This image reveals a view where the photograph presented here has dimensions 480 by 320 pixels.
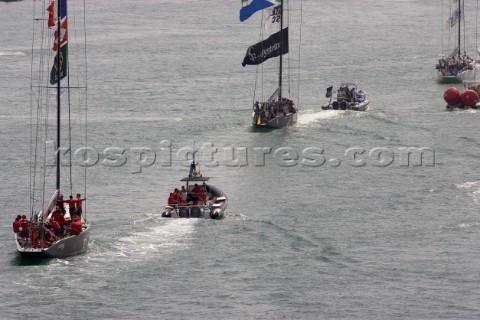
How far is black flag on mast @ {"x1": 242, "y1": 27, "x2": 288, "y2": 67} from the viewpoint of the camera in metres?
98.9

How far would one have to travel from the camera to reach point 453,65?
124188 millimetres

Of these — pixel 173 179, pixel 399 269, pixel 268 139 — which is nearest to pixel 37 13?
pixel 268 139

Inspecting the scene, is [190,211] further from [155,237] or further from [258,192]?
[258,192]

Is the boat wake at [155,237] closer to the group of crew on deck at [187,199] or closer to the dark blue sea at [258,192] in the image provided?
the dark blue sea at [258,192]

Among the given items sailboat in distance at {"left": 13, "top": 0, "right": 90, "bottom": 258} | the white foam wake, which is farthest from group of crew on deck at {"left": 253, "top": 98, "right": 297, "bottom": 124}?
the white foam wake

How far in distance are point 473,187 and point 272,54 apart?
27094 millimetres

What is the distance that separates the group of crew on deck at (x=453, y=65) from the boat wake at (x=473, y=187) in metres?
44.9

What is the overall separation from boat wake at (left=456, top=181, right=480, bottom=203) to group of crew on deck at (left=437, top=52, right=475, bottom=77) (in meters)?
44.9

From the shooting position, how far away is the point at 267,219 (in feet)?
231

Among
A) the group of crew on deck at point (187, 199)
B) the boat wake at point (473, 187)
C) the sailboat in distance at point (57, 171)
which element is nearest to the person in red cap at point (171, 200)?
the group of crew on deck at point (187, 199)

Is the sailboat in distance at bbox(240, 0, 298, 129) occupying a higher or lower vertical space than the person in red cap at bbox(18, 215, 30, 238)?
higher

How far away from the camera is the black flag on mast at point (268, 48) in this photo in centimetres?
9894

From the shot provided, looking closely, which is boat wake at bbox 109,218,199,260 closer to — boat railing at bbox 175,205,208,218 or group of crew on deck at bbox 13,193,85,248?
boat railing at bbox 175,205,208,218

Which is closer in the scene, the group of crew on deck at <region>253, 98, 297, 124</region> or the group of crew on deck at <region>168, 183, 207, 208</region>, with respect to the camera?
the group of crew on deck at <region>168, 183, 207, 208</region>
